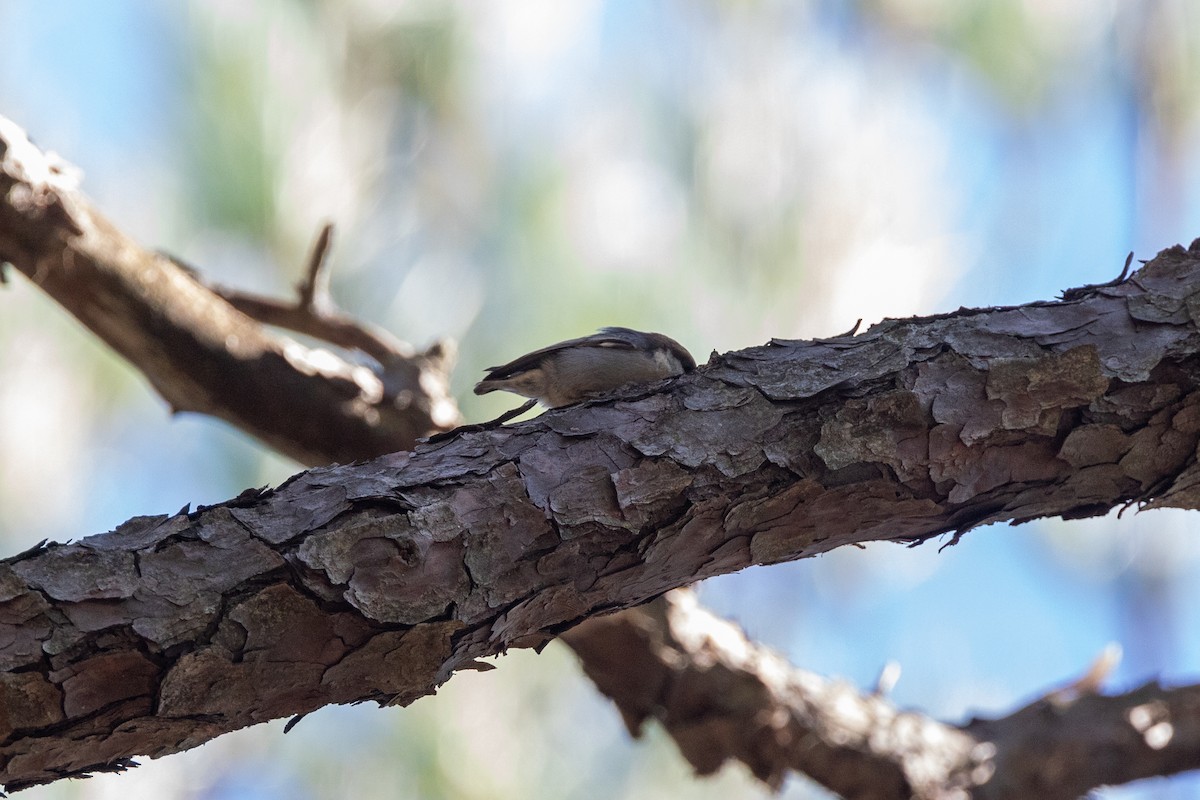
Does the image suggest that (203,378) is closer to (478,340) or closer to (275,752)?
(478,340)

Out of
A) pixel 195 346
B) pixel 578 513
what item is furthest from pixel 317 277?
pixel 578 513

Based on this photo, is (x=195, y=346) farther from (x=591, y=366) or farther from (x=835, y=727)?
(x=835, y=727)

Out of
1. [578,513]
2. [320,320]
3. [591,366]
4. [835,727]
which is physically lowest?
[578,513]

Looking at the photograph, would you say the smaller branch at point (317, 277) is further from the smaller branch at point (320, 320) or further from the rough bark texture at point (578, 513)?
the rough bark texture at point (578, 513)

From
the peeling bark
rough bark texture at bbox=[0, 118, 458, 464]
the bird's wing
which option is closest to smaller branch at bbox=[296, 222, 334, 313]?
rough bark texture at bbox=[0, 118, 458, 464]

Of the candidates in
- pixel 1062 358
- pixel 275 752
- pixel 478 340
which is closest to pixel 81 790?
pixel 275 752

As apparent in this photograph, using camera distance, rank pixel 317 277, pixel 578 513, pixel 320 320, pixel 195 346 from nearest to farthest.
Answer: pixel 578 513
pixel 195 346
pixel 317 277
pixel 320 320

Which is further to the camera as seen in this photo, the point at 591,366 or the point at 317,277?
the point at 317,277
